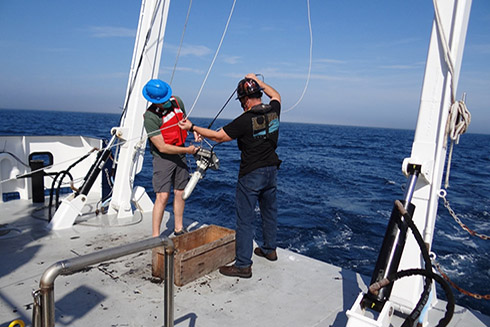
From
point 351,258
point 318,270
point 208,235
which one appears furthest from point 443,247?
point 208,235

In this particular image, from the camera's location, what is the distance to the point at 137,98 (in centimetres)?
536

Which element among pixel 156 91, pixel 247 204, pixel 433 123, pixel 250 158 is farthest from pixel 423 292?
pixel 156 91

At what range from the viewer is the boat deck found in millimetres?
2997

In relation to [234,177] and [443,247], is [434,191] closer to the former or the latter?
[443,247]

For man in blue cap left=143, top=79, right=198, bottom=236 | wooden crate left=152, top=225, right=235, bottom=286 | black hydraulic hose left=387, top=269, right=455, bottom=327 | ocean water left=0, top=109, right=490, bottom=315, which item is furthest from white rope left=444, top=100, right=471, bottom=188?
man in blue cap left=143, top=79, right=198, bottom=236

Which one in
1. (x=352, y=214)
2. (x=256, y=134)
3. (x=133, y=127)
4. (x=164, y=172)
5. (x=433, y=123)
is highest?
(x=433, y=123)

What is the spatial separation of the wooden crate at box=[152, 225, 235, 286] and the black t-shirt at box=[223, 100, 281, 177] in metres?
0.78

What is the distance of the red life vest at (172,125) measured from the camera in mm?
4176

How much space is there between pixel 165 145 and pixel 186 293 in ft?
5.12

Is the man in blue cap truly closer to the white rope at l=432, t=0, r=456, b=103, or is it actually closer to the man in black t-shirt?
the man in black t-shirt

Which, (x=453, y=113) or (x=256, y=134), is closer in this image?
(x=453, y=113)

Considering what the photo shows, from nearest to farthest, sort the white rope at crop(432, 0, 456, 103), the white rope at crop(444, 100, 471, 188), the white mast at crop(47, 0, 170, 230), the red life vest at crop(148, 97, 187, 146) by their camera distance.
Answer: the white rope at crop(432, 0, 456, 103) < the white rope at crop(444, 100, 471, 188) < the red life vest at crop(148, 97, 187, 146) < the white mast at crop(47, 0, 170, 230)

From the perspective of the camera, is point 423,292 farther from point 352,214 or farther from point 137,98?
point 352,214

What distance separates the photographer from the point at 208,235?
4285 mm
